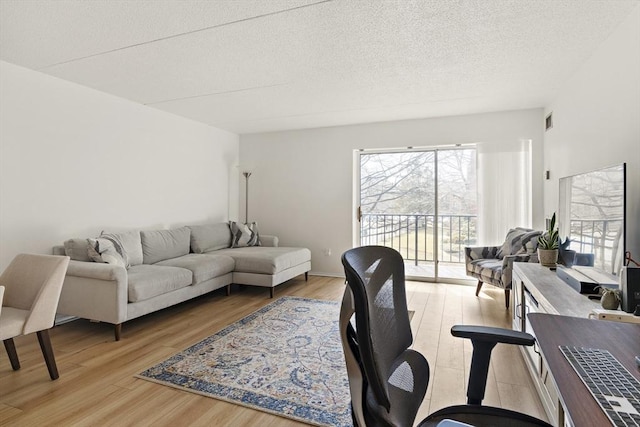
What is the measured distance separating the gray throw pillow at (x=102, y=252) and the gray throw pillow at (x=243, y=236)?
1923mm

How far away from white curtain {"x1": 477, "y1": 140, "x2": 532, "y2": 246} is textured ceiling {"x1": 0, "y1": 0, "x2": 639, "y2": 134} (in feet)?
2.22

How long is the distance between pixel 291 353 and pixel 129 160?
2967 millimetres

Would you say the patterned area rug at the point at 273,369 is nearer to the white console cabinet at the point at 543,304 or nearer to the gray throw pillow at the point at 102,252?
the white console cabinet at the point at 543,304

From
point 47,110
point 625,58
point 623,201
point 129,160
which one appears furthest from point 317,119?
point 623,201

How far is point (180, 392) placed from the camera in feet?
6.75

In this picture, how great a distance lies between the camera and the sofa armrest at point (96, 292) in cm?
280

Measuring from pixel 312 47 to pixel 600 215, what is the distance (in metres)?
2.20

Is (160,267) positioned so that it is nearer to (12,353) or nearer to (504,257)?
(12,353)

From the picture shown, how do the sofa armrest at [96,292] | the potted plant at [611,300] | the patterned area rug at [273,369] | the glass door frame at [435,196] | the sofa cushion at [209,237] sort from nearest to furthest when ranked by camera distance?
the potted plant at [611,300] < the patterned area rug at [273,369] < the sofa armrest at [96,292] < the sofa cushion at [209,237] < the glass door frame at [435,196]

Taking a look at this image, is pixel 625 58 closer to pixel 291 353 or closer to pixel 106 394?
pixel 291 353

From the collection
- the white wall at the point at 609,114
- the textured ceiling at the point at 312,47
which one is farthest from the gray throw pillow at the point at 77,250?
the white wall at the point at 609,114

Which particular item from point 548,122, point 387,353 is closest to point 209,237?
point 387,353

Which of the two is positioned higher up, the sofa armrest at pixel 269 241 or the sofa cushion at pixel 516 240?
the sofa cushion at pixel 516 240

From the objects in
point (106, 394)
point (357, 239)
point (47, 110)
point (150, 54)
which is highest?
point (150, 54)
